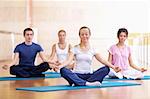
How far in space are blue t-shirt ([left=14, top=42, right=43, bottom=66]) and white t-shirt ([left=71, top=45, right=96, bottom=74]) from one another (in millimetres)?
1502

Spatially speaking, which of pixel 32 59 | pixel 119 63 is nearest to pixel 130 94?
pixel 119 63

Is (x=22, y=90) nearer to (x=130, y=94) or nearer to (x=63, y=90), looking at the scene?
(x=63, y=90)

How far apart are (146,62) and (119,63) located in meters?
4.53

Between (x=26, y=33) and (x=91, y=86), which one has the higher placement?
(x=26, y=33)

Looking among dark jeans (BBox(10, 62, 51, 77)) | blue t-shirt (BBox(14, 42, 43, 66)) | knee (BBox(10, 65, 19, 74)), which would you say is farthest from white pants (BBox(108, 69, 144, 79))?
knee (BBox(10, 65, 19, 74))

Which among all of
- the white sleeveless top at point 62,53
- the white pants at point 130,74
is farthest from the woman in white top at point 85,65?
the white sleeveless top at point 62,53

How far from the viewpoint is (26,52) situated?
5.79m

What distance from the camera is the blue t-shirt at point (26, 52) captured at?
5.79 metres

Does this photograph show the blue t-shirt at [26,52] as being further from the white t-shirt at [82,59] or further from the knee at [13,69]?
the white t-shirt at [82,59]

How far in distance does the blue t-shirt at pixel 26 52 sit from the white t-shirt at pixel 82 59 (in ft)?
4.93

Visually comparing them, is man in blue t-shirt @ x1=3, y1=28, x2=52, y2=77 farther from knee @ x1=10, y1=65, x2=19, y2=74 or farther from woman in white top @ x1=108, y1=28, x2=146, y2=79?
woman in white top @ x1=108, y1=28, x2=146, y2=79

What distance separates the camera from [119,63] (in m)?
5.70

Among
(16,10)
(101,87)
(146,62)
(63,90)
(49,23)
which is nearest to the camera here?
(63,90)

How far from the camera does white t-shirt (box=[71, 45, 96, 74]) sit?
4.41m
